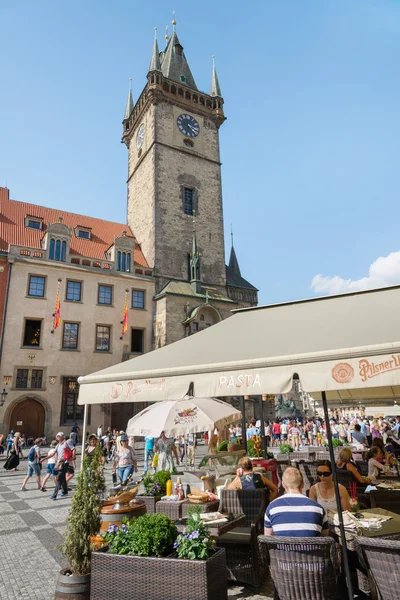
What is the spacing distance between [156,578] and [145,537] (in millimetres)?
345

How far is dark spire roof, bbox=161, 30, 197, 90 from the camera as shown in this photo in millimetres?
39531

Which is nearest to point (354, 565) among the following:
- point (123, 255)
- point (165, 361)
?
point (165, 361)

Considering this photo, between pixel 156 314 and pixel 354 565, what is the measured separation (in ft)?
88.9

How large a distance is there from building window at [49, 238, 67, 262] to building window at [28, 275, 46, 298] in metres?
1.85

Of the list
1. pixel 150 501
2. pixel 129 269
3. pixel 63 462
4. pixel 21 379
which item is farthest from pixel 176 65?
pixel 150 501

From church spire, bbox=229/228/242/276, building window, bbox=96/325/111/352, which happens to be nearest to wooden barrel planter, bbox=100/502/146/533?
building window, bbox=96/325/111/352

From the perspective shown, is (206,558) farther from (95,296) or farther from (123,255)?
(123,255)

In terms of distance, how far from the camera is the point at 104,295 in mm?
29438

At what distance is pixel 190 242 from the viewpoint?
33812 mm

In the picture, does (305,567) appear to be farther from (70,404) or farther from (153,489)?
(70,404)

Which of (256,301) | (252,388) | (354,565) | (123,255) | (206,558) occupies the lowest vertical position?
(354,565)

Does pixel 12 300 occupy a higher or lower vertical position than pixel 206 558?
higher

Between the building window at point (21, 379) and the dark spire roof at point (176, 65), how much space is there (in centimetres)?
3043

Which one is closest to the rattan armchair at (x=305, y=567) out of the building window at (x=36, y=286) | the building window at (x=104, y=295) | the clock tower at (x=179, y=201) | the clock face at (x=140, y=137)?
the clock tower at (x=179, y=201)
